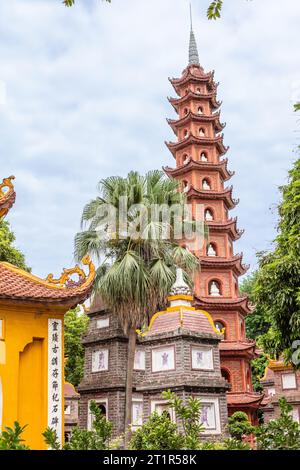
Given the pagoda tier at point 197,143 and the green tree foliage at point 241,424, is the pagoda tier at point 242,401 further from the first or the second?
the pagoda tier at point 197,143

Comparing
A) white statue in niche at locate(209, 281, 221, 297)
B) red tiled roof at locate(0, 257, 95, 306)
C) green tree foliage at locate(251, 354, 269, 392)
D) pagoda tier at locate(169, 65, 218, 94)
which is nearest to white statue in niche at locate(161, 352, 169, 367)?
red tiled roof at locate(0, 257, 95, 306)

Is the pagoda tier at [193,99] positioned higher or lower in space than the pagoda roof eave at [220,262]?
higher

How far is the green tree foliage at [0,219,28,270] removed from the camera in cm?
2388

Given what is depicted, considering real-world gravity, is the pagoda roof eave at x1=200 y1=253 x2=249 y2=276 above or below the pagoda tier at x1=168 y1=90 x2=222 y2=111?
below

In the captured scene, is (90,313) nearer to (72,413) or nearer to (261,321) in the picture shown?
(72,413)

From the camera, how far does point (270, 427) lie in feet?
15.4

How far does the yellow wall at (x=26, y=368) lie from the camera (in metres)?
9.98

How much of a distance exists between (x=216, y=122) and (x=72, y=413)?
17.2 metres

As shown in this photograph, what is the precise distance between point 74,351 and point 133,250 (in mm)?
13381

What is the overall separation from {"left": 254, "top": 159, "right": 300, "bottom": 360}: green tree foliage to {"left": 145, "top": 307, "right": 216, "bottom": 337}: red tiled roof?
146 cm

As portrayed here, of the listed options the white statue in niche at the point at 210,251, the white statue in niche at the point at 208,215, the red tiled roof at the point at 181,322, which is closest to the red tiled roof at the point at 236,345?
the white statue in niche at the point at 210,251

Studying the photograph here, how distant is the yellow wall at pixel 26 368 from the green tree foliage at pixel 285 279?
492cm

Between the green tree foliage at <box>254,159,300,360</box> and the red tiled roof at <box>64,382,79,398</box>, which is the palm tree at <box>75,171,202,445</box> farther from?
the red tiled roof at <box>64,382,79,398</box>
